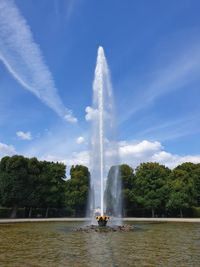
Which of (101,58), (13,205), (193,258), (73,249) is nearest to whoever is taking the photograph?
(193,258)

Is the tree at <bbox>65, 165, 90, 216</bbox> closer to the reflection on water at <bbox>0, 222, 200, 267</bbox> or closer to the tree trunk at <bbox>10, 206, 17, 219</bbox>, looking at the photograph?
the tree trunk at <bbox>10, 206, 17, 219</bbox>

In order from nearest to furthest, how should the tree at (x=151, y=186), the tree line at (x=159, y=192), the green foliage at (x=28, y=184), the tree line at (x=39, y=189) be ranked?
the green foliage at (x=28, y=184) < the tree line at (x=39, y=189) < the tree line at (x=159, y=192) < the tree at (x=151, y=186)

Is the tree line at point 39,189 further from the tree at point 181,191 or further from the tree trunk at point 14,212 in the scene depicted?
the tree at point 181,191

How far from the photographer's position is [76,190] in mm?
68500

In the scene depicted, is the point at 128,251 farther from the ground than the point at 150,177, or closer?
closer

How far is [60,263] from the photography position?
50.1 feet

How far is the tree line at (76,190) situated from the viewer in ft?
194

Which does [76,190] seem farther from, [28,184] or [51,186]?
[28,184]

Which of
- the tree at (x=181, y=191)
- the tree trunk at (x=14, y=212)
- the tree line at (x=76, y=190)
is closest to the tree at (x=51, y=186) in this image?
the tree line at (x=76, y=190)

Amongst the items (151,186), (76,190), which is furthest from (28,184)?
(151,186)

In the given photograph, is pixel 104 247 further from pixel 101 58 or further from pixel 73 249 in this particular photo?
pixel 101 58

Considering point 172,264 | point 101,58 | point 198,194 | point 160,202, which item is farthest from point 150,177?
point 172,264

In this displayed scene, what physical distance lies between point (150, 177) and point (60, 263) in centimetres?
5163

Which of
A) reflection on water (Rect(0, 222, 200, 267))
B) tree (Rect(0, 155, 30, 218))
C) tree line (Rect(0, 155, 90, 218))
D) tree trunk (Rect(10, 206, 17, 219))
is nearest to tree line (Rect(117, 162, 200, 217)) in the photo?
tree line (Rect(0, 155, 90, 218))
